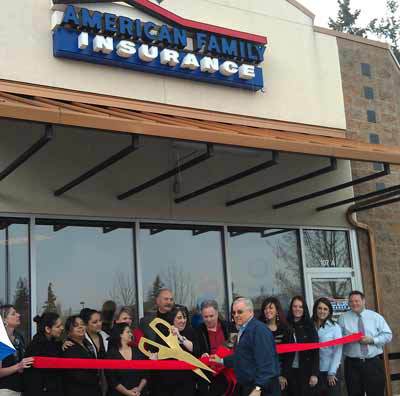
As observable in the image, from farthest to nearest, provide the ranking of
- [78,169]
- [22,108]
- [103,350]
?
[78,169] → [103,350] → [22,108]

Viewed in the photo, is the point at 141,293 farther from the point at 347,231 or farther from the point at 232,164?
the point at 347,231

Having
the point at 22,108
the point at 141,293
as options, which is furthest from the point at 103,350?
the point at 22,108

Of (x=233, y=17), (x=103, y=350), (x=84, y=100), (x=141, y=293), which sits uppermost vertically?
(x=233, y=17)

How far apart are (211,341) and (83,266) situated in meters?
2.23

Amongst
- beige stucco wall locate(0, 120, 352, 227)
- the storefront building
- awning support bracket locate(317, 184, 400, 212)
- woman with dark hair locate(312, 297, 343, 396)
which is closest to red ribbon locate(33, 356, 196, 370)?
the storefront building

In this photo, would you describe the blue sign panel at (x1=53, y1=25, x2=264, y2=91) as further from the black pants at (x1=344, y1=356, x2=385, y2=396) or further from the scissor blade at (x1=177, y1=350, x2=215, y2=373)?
the black pants at (x1=344, y1=356, x2=385, y2=396)

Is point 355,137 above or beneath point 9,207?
above

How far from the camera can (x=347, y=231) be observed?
11.1m

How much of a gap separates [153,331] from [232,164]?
3526mm

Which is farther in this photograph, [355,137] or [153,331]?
[355,137]

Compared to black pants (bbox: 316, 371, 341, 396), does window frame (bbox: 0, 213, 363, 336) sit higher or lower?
higher

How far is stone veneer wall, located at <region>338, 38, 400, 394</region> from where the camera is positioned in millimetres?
11055

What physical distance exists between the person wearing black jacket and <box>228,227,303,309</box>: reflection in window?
87.6 inches

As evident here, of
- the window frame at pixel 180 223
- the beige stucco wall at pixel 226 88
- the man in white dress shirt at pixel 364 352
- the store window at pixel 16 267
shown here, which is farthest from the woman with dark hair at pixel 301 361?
the beige stucco wall at pixel 226 88
